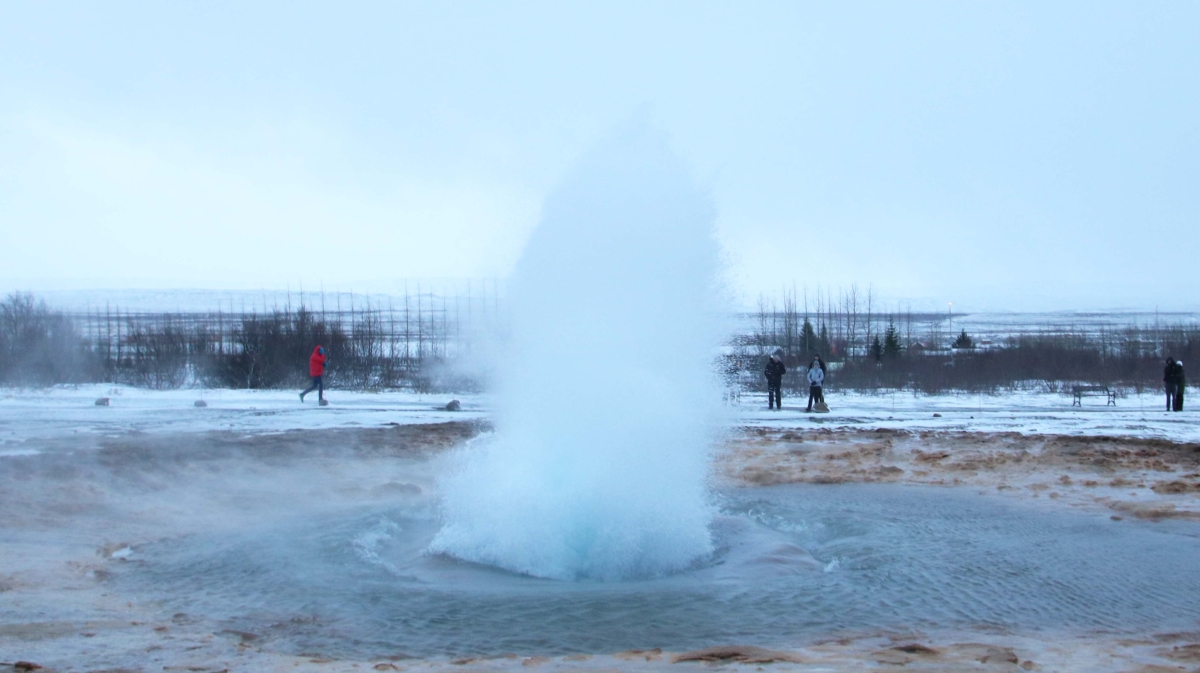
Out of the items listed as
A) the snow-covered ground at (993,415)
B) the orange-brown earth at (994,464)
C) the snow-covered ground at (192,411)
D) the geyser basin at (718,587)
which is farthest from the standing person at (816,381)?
the geyser basin at (718,587)

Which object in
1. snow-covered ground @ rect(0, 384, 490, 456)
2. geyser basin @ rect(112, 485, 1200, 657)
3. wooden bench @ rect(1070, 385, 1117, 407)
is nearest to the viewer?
geyser basin @ rect(112, 485, 1200, 657)

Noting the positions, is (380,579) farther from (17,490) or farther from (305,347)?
(305,347)

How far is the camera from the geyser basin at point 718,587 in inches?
254

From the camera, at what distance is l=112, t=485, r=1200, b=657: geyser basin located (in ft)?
21.2

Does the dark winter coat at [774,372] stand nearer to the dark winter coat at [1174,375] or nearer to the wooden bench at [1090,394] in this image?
the wooden bench at [1090,394]

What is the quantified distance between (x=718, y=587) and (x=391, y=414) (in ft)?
44.0

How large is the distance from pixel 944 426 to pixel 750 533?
418 inches

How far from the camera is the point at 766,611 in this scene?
689 centimetres

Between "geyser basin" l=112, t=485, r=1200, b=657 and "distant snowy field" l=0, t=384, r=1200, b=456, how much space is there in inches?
290

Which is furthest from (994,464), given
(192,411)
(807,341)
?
(807,341)

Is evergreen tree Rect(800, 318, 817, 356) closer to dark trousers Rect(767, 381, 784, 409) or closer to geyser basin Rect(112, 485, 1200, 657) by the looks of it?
dark trousers Rect(767, 381, 784, 409)

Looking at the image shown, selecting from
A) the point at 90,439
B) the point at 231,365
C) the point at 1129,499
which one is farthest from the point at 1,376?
the point at 1129,499

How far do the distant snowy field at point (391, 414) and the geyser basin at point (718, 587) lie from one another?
24.2ft

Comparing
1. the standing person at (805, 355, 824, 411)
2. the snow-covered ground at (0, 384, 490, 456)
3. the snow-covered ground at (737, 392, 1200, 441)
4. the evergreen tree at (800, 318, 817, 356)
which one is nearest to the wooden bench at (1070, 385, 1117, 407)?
the snow-covered ground at (737, 392, 1200, 441)
